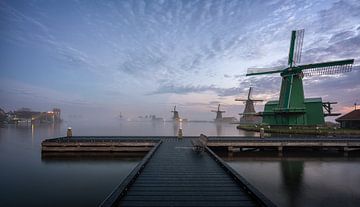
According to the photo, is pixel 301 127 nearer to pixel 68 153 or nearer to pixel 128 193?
pixel 68 153

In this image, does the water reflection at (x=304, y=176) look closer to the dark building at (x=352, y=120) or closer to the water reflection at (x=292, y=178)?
the water reflection at (x=292, y=178)

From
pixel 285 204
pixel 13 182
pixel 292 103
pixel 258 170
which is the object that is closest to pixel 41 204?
pixel 13 182

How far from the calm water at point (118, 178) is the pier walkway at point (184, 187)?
3.72m

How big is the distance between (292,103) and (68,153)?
42629 mm

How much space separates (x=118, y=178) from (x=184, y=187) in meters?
9.72

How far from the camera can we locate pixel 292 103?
157 feet

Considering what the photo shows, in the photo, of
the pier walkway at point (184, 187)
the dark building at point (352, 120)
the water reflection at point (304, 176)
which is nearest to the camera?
the pier walkway at point (184, 187)

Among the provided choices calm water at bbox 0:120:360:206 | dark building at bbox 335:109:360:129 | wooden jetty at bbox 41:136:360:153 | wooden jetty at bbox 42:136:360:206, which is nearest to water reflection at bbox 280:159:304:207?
calm water at bbox 0:120:360:206

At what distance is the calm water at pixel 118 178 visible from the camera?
13.9 m

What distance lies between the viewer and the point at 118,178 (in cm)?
1877

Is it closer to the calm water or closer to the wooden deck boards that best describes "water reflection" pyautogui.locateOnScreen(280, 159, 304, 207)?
the calm water

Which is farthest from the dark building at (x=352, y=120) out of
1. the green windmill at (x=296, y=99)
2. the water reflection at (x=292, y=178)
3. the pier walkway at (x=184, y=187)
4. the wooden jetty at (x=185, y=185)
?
the pier walkway at (x=184, y=187)

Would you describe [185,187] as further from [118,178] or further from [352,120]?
[352,120]

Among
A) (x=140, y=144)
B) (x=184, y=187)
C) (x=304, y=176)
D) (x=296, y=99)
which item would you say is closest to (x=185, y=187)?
(x=184, y=187)
